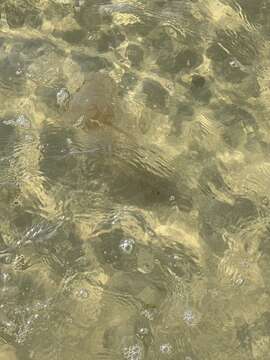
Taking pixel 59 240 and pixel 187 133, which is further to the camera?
pixel 187 133

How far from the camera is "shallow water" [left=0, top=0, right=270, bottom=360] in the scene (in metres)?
2.53

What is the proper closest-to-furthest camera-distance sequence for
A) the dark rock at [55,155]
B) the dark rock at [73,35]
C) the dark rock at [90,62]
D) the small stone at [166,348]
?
the small stone at [166,348] < the dark rock at [55,155] < the dark rock at [90,62] < the dark rock at [73,35]

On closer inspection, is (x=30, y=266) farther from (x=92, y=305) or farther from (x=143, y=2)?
(x=143, y=2)

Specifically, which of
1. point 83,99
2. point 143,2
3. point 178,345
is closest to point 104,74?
point 83,99

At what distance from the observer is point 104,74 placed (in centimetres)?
321

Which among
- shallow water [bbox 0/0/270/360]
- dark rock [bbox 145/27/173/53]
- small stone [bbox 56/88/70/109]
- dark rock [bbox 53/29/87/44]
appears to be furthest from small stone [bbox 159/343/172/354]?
dark rock [bbox 53/29/87/44]

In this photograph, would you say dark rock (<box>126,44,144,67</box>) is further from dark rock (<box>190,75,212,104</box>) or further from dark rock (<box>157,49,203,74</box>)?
dark rock (<box>190,75,212,104</box>)

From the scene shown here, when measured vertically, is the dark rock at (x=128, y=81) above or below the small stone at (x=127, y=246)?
above

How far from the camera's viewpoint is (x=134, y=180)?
2.88 m

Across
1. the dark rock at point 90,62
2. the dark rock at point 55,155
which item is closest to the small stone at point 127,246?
the dark rock at point 55,155

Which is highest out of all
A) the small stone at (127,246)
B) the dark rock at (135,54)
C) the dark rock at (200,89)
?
the dark rock at (200,89)

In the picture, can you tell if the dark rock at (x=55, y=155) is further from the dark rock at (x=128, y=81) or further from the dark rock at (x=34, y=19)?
the dark rock at (x=34, y=19)

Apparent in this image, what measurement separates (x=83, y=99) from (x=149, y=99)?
1.16 feet

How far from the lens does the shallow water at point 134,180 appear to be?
253cm
